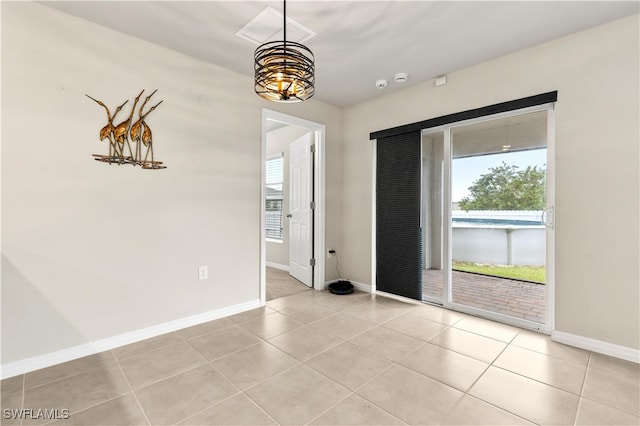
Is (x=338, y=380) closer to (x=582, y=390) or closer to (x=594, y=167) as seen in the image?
(x=582, y=390)

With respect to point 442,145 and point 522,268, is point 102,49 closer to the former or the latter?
point 442,145

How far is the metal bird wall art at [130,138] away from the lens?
2.36m

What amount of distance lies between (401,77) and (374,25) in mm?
966

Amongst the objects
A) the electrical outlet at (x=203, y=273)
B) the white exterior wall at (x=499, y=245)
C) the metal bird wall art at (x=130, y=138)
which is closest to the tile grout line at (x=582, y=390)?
the white exterior wall at (x=499, y=245)

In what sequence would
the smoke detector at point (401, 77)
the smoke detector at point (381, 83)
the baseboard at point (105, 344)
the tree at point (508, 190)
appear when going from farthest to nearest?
the smoke detector at point (381, 83) < the smoke detector at point (401, 77) < the tree at point (508, 190) < the baseboard at point (105, 344)

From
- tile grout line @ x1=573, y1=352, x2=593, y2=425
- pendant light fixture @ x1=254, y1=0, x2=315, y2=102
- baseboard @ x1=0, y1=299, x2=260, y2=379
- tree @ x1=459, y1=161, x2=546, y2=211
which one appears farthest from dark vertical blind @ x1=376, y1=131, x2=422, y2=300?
pendant light fixture @ x1=254, y1=0, x2=315, y2=102

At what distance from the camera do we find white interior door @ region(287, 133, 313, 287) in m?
4.15

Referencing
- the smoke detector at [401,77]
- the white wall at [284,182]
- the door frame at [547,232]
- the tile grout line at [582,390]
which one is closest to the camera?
the tile grout line at [582,390]

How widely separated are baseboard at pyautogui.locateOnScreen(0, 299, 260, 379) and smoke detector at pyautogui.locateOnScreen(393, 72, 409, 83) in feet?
9.38

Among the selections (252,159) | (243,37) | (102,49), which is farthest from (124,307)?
(243,37)

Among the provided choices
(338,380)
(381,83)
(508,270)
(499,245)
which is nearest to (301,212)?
(381,83)

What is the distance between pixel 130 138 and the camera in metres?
2.46

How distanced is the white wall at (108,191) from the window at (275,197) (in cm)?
221

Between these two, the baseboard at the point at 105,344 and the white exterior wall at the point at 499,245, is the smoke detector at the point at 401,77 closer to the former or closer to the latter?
the white exterior wall at the point at 499,245
